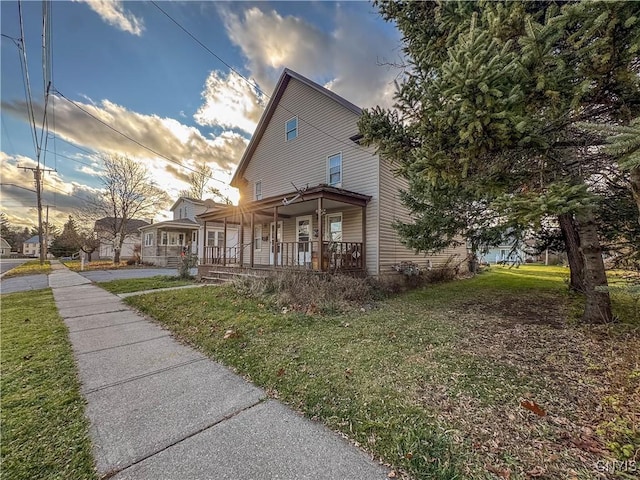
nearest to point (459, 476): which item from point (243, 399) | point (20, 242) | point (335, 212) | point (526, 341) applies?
point (243, 399)

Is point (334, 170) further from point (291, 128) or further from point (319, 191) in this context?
point (291, 128)

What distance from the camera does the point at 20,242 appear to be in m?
67.2

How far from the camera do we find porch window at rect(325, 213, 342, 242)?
468 inches

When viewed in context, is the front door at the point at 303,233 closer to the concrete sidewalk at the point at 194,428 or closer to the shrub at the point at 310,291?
the shrub at the point at 310,291

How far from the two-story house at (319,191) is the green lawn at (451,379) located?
156 inches

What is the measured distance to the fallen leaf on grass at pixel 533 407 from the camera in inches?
102

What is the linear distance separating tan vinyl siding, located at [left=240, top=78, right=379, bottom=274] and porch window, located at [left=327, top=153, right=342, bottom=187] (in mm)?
176

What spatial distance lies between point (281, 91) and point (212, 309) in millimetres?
11930

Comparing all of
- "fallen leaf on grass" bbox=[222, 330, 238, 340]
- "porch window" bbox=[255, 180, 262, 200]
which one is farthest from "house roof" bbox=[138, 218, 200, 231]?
"fallen leaf on grass" bbox=[222, 330, 238, 340]

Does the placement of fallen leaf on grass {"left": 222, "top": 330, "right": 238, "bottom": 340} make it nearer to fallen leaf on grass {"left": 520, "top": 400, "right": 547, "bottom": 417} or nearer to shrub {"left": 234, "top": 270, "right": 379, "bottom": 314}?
shrub {"left": 234, "top": 270, "right": 379, "bottom": 314}

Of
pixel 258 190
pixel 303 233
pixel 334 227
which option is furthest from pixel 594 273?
pixel 258 190

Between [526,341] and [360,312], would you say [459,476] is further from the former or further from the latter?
[360,312]

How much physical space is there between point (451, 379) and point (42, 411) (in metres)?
4.48

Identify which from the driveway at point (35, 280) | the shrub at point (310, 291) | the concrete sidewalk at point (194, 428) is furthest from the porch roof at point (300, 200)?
the concrete sidewalk at point (194, 428)
